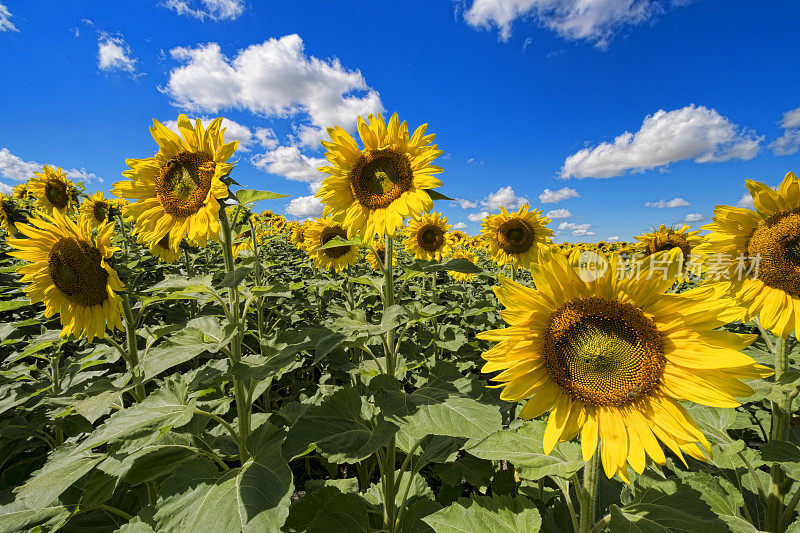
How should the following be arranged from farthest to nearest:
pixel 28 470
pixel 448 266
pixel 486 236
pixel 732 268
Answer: pixel 486 236, pixel 28 470, pixel 732 268, pixel 448 266

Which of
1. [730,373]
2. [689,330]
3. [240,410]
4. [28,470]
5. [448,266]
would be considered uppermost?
[448,266]

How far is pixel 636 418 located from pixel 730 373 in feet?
1.30

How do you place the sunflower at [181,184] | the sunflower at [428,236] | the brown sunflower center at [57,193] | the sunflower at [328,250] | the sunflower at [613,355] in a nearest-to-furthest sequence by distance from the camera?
1. the sunflower at [613,355]
2. the sunflower at [181,184]
3. the sunflower at [328,250]
4. the sunflower at [428,236]
5. the brown sunflower center at [57,193]

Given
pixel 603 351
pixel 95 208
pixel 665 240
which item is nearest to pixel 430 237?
pixel 665 240

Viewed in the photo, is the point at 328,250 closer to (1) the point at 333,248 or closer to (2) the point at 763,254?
(1) the point at 333,248

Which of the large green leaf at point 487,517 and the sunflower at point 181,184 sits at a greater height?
the sunflower at point 181,184

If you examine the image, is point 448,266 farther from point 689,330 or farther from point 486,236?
point 486,236

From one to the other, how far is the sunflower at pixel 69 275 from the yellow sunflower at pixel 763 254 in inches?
169

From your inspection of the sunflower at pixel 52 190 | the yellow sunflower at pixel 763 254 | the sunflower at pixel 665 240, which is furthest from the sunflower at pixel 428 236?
the sunflower at pixel 52 190

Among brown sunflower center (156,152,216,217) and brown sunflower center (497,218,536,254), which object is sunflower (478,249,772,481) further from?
brown sunflower center (497,218,536,254)

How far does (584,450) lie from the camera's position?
1.45m

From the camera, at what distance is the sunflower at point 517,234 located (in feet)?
19.5

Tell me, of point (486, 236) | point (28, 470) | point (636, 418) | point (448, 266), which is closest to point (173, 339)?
point (448, 266)

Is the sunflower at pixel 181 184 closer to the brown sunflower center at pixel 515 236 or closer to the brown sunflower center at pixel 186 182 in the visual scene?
the brown sunflower center at pixel 186 182
